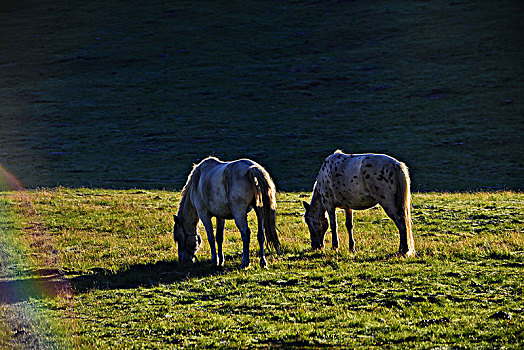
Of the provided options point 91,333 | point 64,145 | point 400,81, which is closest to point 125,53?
point 64,145

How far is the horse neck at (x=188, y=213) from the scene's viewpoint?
594 inches

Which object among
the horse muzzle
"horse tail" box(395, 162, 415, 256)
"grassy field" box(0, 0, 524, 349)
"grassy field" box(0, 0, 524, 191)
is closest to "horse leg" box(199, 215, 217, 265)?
"grassy field" box(0, 0, 524, 349)

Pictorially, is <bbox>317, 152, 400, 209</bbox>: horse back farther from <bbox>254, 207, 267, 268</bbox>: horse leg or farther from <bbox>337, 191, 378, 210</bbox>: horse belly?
<bbox>254, 207, 267, 268</bbox>: horse leg

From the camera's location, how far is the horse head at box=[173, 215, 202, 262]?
14484mm

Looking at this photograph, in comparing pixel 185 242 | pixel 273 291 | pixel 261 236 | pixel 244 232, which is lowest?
pixel 273 291

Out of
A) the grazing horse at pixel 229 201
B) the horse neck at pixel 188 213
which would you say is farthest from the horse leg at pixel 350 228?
the horse neck at pixel 188 213

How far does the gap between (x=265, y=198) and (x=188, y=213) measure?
11.1 ft

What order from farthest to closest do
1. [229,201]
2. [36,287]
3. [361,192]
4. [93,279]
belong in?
[361,192]
[229,201]
[93,279]
[36,287]

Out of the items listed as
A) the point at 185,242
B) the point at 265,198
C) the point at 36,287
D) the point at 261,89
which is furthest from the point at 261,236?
the point at 261,89

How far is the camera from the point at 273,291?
1069 cm

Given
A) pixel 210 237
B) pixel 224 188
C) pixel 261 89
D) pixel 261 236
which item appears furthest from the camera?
pixel 261 89

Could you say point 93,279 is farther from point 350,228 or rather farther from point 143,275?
point 350,228

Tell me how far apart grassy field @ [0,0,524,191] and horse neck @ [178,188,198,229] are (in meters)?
20.6

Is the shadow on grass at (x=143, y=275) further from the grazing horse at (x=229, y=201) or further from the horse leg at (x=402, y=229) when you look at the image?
the horse leg at (x=402, y=229)
